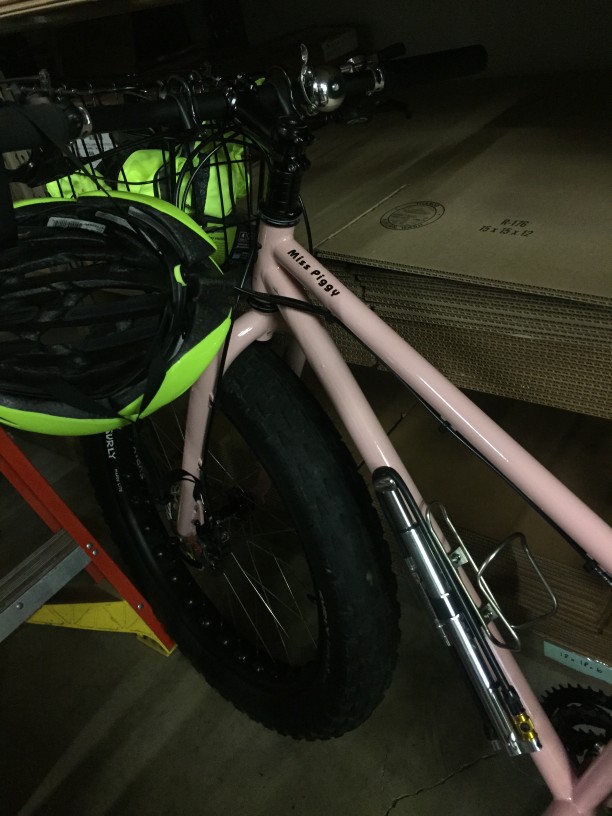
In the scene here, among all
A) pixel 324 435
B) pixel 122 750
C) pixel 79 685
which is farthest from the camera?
pixel 79 685

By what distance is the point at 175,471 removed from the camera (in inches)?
35.2

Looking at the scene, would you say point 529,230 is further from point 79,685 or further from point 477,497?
point 79,685

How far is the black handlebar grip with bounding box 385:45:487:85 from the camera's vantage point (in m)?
0.61

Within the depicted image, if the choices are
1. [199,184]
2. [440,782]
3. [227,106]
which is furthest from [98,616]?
[227,106]

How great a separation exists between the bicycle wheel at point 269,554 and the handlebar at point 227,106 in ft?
0.93

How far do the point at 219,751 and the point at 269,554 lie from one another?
1.25 feet

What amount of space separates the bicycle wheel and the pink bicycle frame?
7 centimetres

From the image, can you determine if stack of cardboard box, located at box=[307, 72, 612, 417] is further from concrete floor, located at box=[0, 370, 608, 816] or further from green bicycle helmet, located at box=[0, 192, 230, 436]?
concrete floor, located at box=[0, 370, 608, 816]

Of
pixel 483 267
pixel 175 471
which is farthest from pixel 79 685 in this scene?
pixel 483 267

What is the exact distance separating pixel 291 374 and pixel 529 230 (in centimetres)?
33

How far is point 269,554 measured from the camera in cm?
125

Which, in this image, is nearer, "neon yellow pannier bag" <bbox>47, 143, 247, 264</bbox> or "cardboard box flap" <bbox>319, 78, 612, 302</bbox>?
"cardboard box flap" <bbox>319, 78, 612, 302</bbox>

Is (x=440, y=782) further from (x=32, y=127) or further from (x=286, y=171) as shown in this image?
(x=32, y=127)

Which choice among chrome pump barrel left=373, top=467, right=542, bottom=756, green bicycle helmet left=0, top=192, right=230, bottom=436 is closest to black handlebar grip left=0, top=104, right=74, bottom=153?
green bicycle helmet left=0, top=192, right=230, bottom=436
